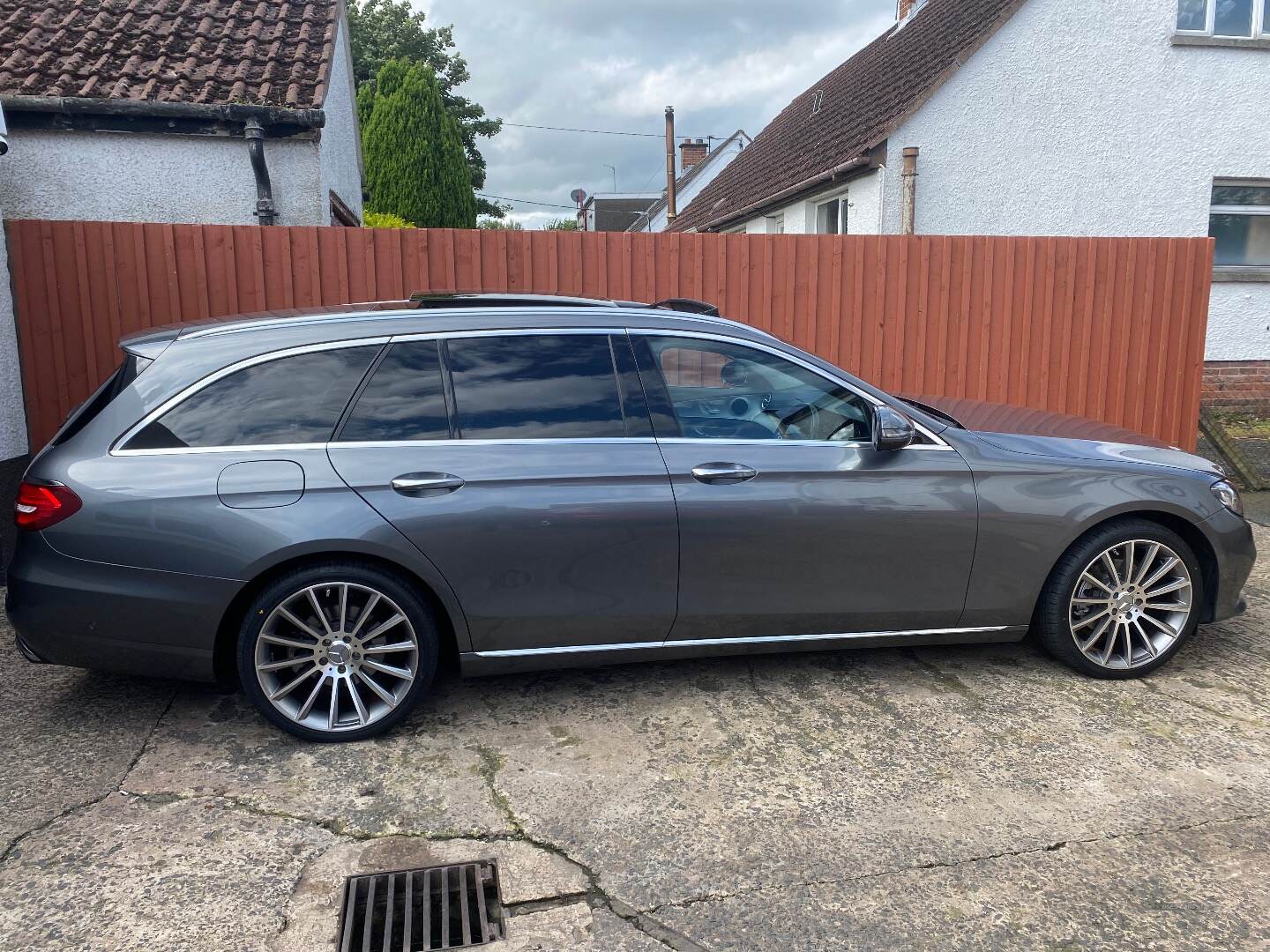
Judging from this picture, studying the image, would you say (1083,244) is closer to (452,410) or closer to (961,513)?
(961,513)

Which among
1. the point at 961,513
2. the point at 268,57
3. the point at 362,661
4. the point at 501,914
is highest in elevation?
the point at 268,57

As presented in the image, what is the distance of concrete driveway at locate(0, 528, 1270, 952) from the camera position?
2.51 meters

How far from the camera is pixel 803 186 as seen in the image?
39.5ft

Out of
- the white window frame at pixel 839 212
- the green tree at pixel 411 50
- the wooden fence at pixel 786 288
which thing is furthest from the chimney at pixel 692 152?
the wooden fence at pixel 786 288

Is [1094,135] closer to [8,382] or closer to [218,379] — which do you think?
[218,379]

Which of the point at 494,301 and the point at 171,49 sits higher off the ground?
the point at 171,49

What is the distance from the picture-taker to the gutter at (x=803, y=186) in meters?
10.5

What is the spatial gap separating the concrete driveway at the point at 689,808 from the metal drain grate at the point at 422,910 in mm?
58

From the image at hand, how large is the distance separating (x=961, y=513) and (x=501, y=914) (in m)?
2.36

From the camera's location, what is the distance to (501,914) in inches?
99.7

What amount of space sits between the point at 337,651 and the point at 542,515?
90 centimetres

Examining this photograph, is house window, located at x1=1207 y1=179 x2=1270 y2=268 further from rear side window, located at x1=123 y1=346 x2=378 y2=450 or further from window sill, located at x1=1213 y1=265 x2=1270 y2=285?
rear side window, located at x1=123 y1=346 x2=378 y2=450

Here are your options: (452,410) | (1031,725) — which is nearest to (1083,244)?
(1031,725)

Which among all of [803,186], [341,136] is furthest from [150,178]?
[803,186]
